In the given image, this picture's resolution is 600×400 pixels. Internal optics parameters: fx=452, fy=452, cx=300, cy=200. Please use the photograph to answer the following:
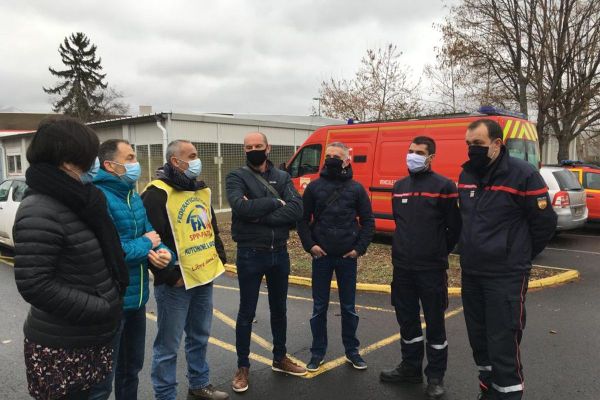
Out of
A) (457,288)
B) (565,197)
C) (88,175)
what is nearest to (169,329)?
(88,175)

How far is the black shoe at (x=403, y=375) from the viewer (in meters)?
3.63

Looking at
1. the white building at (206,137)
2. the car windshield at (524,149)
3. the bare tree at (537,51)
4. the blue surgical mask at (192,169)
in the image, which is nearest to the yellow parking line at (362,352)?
the blue surgical mask at (192,169)

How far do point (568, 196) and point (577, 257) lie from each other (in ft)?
4.73

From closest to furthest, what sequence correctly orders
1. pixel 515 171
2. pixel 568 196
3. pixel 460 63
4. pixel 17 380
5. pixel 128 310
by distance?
pixel 128 310 → pixel 515 171 → pixel 17 380 → pixel 568 196 → pixel 460 63

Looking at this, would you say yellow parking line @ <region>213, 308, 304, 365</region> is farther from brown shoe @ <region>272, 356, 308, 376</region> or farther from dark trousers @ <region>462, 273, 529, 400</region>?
dark trousers @ <region>462, 273, 529, 400</region>

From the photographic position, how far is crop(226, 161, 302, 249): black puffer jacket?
3.39 meters

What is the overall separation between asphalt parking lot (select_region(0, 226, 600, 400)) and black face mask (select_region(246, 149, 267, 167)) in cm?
178

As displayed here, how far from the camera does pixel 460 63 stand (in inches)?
736

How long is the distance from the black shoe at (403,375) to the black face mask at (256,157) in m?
1.98

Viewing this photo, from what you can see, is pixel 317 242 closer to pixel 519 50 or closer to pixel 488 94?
pixel 519 50

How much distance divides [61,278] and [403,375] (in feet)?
8.93

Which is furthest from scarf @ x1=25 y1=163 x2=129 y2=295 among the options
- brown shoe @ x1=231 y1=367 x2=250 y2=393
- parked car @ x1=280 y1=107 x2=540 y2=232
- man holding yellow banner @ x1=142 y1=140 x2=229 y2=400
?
parked car @ x1=280 y1=107 x2=540 y2=232

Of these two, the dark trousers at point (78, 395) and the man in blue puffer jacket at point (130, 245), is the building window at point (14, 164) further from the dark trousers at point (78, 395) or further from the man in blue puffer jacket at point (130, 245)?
the dark trousers at point (78, 395)

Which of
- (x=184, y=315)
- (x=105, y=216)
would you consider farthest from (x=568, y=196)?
(x=105, y=216)
